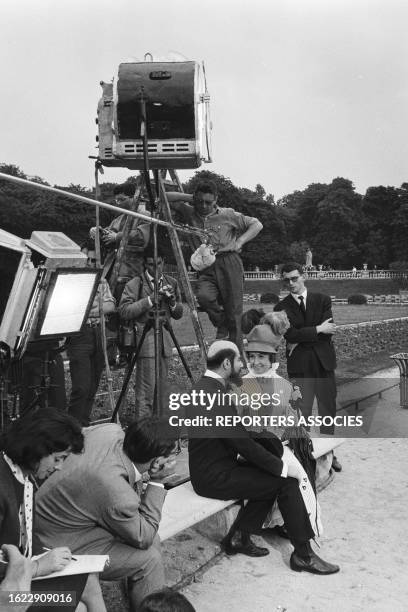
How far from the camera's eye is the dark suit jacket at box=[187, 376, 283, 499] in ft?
13.1

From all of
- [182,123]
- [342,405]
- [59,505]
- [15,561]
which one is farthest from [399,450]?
[15,561]

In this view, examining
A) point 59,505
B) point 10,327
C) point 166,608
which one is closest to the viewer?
point 166,608

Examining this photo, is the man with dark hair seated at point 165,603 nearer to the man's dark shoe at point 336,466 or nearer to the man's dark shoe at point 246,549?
the man's dark shoe at point 246,549

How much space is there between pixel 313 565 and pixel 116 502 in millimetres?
1512

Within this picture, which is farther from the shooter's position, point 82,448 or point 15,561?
point 82,448

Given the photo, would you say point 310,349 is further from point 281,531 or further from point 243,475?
point 243,475

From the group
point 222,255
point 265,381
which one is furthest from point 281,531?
point 222,255

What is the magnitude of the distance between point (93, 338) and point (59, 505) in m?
2.59

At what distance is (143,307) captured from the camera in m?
5.12

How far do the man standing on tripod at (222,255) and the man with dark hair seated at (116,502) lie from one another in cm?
240

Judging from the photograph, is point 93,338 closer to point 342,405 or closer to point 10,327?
point 10,327

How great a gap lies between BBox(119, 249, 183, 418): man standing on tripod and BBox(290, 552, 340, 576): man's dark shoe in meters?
1.56

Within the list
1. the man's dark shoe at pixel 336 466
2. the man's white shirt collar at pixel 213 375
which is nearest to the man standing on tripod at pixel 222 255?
the man's dark shoe at pixel 336 466

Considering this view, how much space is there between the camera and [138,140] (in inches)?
177
